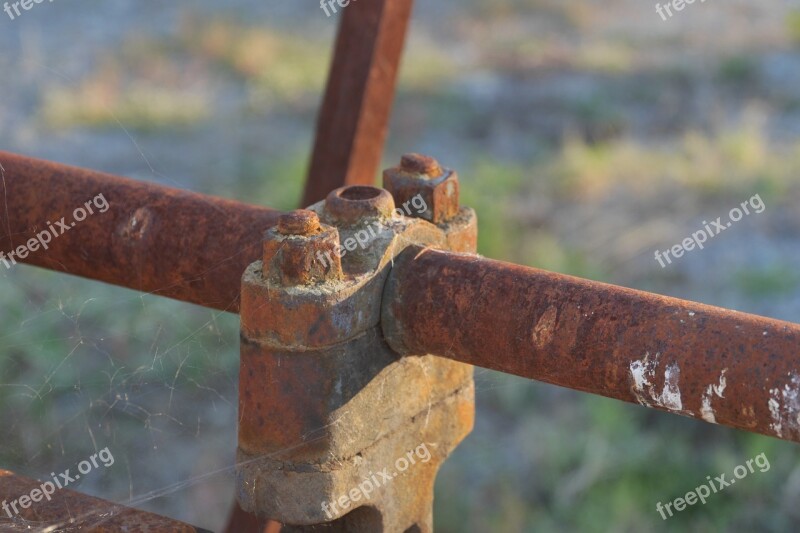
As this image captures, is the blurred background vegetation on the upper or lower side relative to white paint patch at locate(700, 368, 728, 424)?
lower

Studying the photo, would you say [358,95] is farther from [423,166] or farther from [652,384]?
[652,384]

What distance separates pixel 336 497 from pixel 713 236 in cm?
468

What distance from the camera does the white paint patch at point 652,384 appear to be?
119 centimetres

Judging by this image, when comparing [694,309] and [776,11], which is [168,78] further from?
[694,309]

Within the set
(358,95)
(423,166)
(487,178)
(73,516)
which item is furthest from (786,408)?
(487,178)

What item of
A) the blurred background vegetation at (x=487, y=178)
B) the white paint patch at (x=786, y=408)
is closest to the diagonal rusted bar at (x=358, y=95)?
the blurred background vegetation at (x=487, y=178)

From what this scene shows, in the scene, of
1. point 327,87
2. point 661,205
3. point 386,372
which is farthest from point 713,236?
point 386,372

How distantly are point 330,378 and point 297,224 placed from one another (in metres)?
0.20

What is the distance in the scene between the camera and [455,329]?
1326 millimetres

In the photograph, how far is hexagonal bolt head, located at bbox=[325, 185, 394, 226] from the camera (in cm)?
142

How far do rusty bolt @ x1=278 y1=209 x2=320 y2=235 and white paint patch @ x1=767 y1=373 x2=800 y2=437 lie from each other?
57 cm

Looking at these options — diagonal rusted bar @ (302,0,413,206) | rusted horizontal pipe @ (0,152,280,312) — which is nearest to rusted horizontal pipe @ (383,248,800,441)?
rusted horizontal pipe @ (0,152,280,312)

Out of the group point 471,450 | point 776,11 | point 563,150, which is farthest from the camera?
point 776,11

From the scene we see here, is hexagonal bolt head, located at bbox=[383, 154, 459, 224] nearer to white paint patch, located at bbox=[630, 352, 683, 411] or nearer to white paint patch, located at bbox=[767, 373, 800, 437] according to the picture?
white paint patch, located at bbox=[630, 352, 683, 411]
